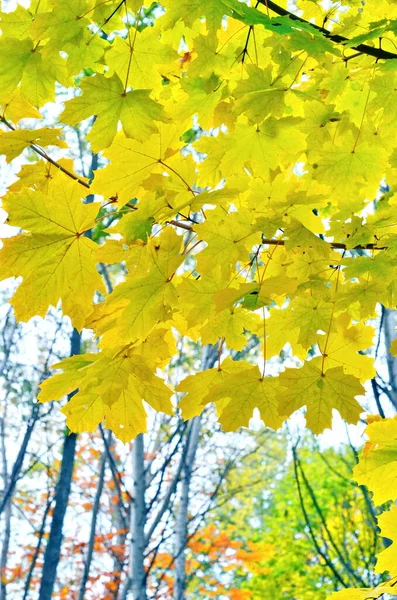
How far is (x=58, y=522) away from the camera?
3.39m

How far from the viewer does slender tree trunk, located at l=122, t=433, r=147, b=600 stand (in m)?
3.43

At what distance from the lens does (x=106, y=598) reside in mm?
7992

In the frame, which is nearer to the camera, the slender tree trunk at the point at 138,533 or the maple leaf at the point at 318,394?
the maple leaf at the point at 318,394

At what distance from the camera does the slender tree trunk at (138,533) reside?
3.43m

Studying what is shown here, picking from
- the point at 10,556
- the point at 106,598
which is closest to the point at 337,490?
the point at 106,598

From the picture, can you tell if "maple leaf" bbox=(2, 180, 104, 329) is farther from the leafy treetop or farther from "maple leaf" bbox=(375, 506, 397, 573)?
"maple leaf" bbox=(375, 506, 397, 573)

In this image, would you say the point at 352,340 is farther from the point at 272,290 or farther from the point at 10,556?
the point at 10,556

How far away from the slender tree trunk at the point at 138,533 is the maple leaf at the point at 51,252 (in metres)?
2.76

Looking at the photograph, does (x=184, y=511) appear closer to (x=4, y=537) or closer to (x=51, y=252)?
(x=4, y=537)

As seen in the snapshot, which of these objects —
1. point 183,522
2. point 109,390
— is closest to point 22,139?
point 109,390

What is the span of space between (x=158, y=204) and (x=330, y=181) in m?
0.52

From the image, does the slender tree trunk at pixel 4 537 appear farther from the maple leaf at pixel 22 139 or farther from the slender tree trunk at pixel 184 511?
the maple leaf at pixel 22 139

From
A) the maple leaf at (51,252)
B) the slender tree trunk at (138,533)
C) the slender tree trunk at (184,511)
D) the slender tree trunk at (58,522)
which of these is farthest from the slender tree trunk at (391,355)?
the maple leaf at (51,252)

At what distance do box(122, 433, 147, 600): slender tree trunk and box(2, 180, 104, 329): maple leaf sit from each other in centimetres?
276
